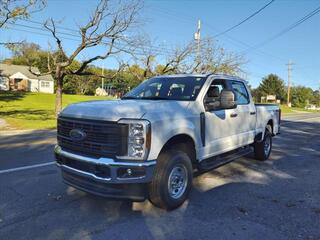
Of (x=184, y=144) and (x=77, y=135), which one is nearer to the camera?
(x=77, y=135)

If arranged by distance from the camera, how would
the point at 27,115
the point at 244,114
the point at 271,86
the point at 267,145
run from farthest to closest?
1. the point at 271,86
2. the point at 27,115
3. the point at 267,145
4. the point at 244,114

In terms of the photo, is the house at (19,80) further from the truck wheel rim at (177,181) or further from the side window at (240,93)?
the truck wheel rim at (177,181)

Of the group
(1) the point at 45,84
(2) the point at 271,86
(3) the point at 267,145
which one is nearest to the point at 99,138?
(3) the point at 267,145

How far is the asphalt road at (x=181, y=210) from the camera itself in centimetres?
410

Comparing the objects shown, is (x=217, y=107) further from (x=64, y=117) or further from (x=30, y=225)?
(x=30, y=225)

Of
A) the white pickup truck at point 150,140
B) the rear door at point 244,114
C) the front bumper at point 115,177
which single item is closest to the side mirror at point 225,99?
the white pickup truck at point 150,140

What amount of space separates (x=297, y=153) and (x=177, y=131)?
6430 millimetres

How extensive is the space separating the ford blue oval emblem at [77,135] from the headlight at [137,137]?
25.9 inches

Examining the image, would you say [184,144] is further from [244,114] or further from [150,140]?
[244,114]

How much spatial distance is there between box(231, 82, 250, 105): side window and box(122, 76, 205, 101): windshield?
131 centimetres

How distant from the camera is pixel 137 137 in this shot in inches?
167

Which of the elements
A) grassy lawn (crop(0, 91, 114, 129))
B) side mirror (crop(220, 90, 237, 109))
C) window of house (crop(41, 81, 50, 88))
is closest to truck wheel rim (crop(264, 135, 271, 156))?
side mirror (crop(220, 90, 237, 109))

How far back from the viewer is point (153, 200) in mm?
4625

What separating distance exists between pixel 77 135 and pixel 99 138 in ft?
1.41
